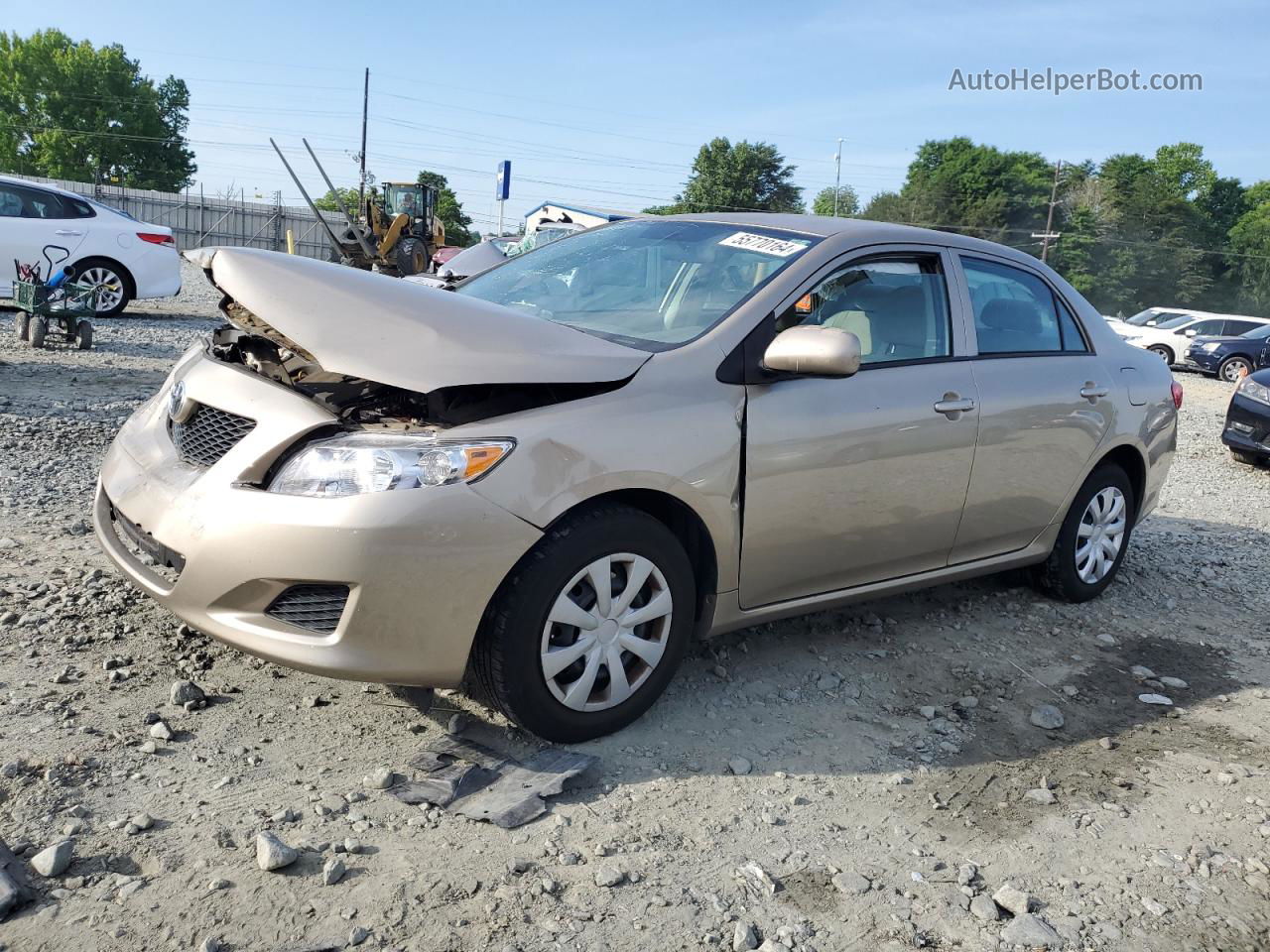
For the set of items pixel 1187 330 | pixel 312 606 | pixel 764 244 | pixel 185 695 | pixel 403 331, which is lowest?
pixel 185 695

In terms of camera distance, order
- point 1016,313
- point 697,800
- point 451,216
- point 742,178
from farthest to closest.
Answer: point 742,178 → point 451,216 → point 1016,313 → point 697,800

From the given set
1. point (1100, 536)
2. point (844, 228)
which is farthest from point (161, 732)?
point (1100, 536)

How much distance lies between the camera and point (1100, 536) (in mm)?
5090

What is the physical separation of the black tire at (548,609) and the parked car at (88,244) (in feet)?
35.3

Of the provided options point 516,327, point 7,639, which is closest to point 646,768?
→ point 516,327

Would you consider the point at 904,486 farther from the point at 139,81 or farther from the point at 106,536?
the point at 139,81

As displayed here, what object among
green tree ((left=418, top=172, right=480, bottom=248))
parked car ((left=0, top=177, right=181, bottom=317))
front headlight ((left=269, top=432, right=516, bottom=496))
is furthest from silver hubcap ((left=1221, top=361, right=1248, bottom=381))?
green tree ((left=418, top=172, right=480, bottom=248))

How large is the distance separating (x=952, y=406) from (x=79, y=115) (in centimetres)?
8319

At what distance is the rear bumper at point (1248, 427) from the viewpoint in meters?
9.71

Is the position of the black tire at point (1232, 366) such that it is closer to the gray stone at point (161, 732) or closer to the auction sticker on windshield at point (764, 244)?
the auction sticker on windshield at point (764, 244)

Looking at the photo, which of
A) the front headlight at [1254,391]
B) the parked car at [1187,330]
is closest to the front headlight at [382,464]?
the front headlight at [1254,391]

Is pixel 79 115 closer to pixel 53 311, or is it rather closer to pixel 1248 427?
pixel 53 311

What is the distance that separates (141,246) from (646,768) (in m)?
11.6

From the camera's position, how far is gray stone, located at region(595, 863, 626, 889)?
2566mm
